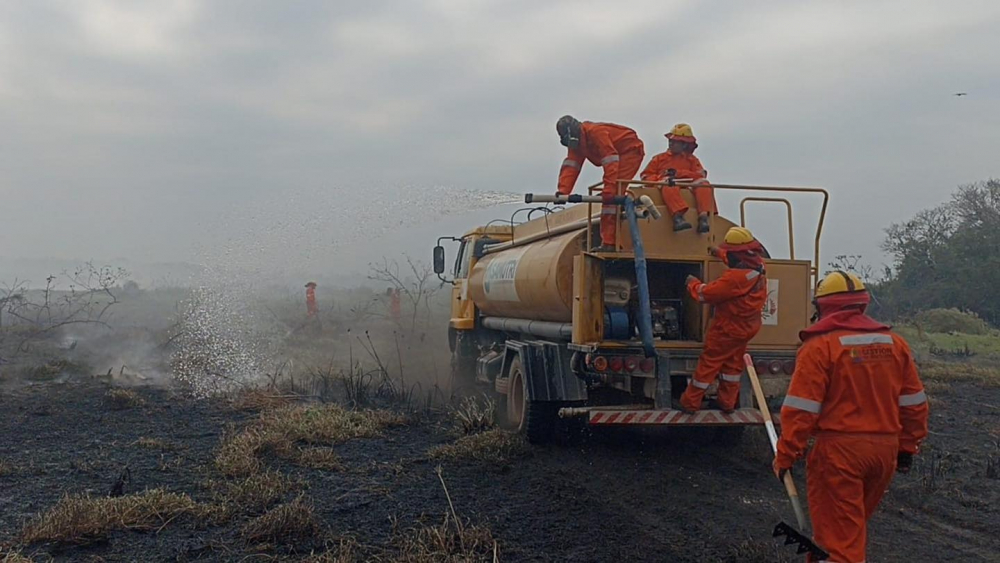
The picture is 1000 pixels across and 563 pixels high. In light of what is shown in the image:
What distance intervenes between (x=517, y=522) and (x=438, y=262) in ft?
24.1

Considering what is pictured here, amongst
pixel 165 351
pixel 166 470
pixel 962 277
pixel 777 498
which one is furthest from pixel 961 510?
pixel 962 277

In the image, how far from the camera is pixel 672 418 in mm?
7809

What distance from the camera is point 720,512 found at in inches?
259

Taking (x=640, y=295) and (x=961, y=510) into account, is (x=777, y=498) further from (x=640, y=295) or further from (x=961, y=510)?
(x=640, y=295)

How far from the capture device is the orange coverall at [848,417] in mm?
4387

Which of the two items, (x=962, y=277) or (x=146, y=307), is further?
(x=146, y=307)

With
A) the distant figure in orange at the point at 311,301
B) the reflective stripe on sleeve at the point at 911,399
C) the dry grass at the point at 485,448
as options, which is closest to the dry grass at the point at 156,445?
the dry grass at the point at 485,448

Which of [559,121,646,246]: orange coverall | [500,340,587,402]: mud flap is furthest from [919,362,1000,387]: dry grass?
[500,340,587,402]: mud flap

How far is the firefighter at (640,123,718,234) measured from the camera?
8.71 m

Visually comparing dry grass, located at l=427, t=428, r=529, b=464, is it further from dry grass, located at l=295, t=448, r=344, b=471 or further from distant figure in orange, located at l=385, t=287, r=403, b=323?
distant figure in orange, located at l=385, t=287, r=403, b=323

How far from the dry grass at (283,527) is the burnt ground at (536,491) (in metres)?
0.14

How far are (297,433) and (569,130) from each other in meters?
4.19

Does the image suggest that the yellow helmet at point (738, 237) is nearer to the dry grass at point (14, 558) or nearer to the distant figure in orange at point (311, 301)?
the dry grass at point (14, 558)

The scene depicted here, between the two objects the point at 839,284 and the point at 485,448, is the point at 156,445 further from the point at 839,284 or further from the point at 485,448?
the point at 839,284
